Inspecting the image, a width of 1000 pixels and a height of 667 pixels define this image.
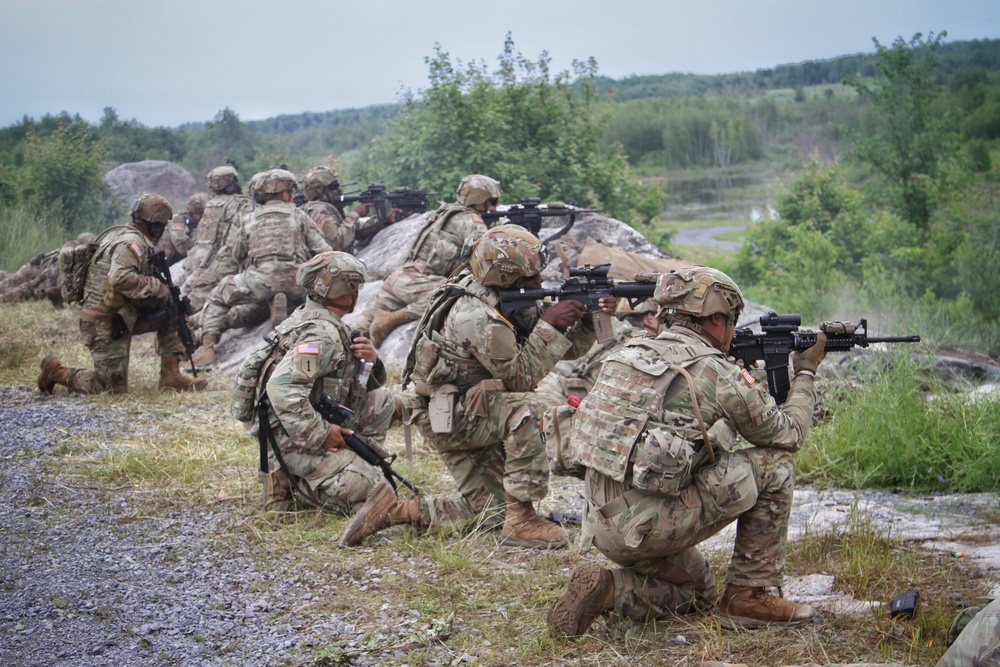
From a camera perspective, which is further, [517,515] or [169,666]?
[517,515]

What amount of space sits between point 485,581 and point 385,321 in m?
5.25

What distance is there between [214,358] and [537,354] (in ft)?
21.2

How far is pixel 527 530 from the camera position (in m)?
5.56

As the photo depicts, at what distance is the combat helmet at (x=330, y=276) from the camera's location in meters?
6.00

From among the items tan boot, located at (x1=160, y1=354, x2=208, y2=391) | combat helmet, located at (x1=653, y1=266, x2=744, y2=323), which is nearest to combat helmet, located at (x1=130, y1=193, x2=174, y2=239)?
tan boot, located at (x1=160, y1=354, x2=208, y2=391)

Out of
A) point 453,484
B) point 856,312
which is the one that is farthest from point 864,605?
point 856,312

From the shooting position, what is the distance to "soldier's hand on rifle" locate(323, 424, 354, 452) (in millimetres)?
5902

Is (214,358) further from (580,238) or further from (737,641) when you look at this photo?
(737,641)

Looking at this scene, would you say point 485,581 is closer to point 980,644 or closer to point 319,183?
point 980,644

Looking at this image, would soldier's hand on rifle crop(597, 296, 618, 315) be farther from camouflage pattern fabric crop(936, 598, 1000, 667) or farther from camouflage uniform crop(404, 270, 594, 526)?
camouflage pattern fabric crop(936, 598, 1000, 667)

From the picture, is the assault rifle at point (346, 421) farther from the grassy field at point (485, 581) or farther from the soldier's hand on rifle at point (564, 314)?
the soldier's hand on rifle at point (564, 314)

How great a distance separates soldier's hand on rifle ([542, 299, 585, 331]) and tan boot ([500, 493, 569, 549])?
1020 millimetres

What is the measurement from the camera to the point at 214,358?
1116 centimetres

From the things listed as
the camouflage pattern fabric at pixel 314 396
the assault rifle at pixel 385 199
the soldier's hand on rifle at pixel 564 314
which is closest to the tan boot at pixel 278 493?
the camouflage pattern fabric at pixel 314 396
